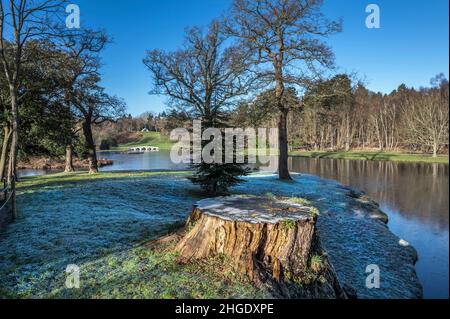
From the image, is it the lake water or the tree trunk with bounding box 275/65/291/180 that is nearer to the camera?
the lake water

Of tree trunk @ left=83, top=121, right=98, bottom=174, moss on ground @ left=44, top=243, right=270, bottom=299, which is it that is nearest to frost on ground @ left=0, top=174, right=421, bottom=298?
moss on ground @ left=44, top=243, right=270, bottom=299

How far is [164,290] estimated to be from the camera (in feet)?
13.2

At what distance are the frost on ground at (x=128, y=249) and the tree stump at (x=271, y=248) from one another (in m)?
0.33

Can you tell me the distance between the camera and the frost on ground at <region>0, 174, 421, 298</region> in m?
4.16

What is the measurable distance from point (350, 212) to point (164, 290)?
10.3 meters

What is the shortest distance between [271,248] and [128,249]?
2.74 m

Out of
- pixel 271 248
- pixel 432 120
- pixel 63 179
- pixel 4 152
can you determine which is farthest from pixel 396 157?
pixel 4 152

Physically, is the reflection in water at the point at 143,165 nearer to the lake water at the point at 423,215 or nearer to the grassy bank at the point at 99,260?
the lake water at the point at 423,215

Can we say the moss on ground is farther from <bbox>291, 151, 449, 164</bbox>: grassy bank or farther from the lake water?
<bbox>291, 151, 449, 164</bbox>: grassy bank

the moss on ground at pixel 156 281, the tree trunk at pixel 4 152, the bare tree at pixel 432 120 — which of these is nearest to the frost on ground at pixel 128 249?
the moss on ground at pixel 156 281

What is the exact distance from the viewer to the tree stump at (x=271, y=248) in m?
4.47

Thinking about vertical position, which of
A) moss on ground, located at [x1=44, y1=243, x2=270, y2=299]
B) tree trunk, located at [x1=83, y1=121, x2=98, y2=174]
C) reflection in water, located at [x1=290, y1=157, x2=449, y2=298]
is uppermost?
tree trunk, located at [x1=83, y1=121, x2=98, y2=174]

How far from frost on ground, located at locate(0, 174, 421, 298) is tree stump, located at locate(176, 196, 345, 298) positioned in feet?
1.08

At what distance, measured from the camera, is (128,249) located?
17.9 feet
